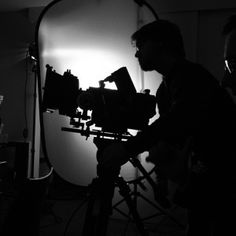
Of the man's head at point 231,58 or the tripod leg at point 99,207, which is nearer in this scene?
the man's head at point 231,58

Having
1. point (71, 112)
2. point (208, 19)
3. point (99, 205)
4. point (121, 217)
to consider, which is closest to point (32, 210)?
point (99, 205)

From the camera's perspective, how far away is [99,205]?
3.59ft

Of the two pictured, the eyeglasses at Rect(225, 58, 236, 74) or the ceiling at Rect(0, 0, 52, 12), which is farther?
the ceiling at Rect(0, 0, 52, 12)

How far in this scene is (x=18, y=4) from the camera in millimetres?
3166

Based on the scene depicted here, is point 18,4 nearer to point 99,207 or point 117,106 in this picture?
point 117,106

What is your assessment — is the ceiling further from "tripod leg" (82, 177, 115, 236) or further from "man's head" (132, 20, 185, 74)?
"tripod leg" (82, 177, 115, 236)

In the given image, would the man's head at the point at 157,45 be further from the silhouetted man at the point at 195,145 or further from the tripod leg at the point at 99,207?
the tripod leg at the point at 99,207

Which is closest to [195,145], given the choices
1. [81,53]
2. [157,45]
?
[157,45]

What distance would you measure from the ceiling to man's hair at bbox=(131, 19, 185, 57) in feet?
7.32

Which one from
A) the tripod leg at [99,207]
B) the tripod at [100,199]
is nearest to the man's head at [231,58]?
the tripod at [100,199]

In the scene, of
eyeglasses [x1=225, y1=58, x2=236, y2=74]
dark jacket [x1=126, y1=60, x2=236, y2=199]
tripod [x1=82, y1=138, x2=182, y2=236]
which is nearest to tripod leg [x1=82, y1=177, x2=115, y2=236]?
tripod [x1=82, y1=138, x2=182, y2=236]

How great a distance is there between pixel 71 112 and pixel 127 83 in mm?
257

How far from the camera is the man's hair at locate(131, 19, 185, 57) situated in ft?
3.21

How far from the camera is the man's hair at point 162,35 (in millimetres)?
980
